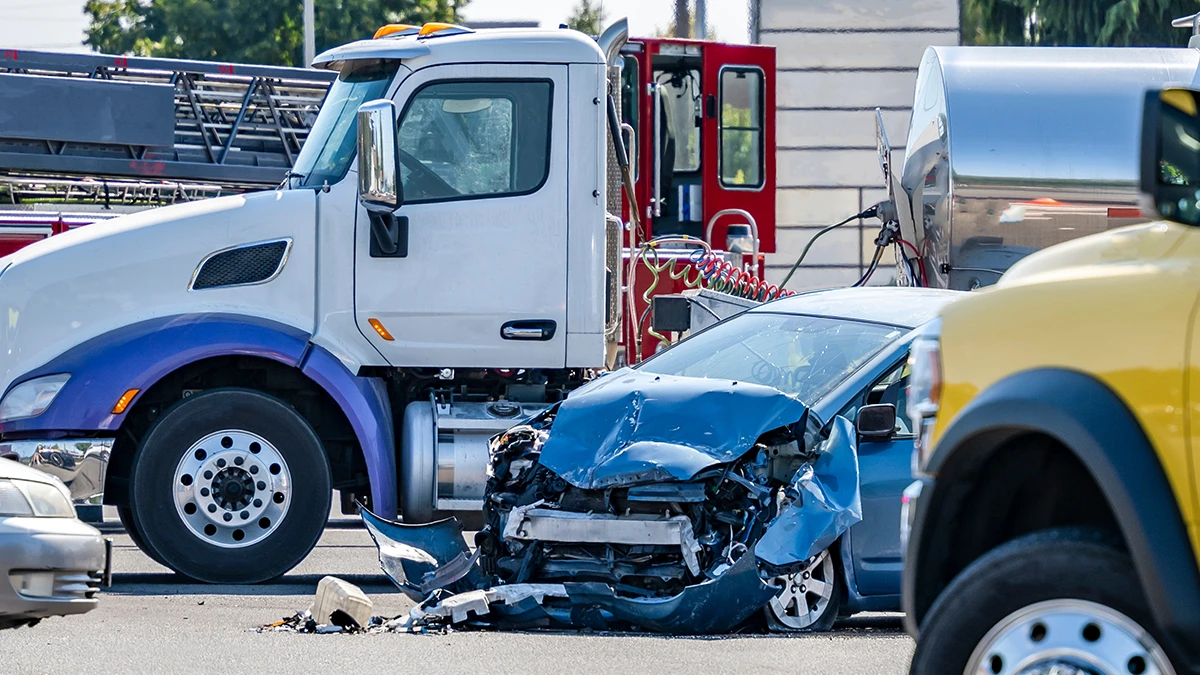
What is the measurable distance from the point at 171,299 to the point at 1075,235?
505 centimetres

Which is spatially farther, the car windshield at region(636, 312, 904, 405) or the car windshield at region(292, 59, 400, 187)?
the car windshield at region(292, 59, 400, 187)

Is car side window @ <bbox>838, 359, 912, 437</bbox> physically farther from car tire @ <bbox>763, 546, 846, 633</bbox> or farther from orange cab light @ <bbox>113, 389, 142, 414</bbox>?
orange cab light @ <bbox>113, 389, 142, 414</bbox>

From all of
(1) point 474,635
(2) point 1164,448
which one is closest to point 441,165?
(1) point 474,635

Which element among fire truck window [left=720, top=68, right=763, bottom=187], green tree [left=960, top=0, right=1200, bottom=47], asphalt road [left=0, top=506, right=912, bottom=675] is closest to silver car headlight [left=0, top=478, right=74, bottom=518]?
asphalt road [left=0, top=506, right=912, bottom=675]

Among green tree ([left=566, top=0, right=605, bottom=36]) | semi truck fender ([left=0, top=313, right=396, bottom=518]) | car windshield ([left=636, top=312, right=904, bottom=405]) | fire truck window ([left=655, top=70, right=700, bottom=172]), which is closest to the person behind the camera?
car windshield ([left=636, top=312, right=904, bottom=405])

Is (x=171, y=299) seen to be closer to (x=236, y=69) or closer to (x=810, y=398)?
(x=810, y=398)

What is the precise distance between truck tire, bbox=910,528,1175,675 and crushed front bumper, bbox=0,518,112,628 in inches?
131

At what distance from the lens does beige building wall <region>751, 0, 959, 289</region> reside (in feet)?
57.0

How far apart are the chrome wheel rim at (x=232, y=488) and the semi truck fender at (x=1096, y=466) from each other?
5312mm

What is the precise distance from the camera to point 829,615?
7.21 meters

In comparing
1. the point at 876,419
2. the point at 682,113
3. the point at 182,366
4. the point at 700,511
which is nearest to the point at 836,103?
the point at 682,113

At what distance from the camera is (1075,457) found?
3.94m

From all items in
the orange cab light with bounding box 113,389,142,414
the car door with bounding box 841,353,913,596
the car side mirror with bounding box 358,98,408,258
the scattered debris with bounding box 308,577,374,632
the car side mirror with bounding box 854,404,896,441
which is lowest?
the scattered debris with bounding box 308,577,374,632

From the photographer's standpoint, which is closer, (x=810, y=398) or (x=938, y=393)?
(x=938, y=393)
